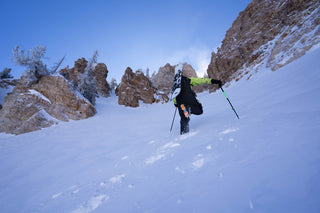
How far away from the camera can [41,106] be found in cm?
1008

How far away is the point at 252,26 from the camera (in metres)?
22.9

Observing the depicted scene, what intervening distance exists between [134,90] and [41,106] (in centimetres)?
1631

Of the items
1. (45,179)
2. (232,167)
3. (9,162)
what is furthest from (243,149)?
(9,162)

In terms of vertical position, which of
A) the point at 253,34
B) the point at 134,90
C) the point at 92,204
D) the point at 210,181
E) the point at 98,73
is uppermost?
the point at 98,73

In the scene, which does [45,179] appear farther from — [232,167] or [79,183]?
[232,167]

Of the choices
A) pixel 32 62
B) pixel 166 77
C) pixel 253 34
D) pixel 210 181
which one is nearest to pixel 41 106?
pixel 32 62

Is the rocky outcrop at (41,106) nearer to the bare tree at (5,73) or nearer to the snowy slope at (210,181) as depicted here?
the snowy slope at (210,181)

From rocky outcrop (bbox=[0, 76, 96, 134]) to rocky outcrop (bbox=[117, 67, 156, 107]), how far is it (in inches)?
447

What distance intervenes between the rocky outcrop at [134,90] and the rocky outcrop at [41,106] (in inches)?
447

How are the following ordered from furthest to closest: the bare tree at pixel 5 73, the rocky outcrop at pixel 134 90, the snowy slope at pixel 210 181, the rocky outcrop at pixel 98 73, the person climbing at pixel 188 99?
the rocky outcrop at pixel 98 73
the rocky outcrop at pixel 134 90
the bare tree at pixel 5 73
the person climbing at pixel 188 99
the snowy slope at pixel 210 181

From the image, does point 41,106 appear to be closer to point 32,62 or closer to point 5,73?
point 32,62

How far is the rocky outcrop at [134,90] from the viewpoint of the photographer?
23891 millimetres

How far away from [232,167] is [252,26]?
3134 cm

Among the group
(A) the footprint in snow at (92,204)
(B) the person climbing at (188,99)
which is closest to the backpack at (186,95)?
(B) the person climbing at (188,99)
